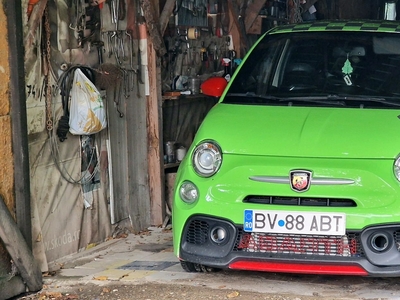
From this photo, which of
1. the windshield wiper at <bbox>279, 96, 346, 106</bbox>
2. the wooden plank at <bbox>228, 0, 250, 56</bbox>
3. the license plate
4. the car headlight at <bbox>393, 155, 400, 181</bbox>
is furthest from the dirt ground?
the wooden plank at <bbox>228, 0, 250, 56</bbox>

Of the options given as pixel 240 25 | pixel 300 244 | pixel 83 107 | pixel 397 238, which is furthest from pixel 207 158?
pixel 240 25

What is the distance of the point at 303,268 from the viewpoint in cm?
517

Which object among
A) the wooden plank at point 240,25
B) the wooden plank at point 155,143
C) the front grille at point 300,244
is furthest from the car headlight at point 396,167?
the wooden plank at point 240,25

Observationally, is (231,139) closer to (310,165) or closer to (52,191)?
(310,165)

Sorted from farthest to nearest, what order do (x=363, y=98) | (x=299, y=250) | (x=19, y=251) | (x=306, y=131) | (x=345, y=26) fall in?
(x=345, y=26)
(x=363, y=98)
(x=19, y=251)
(x=306, y=131)
(x=299, y=250)

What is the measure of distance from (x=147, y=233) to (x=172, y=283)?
2.19 meters

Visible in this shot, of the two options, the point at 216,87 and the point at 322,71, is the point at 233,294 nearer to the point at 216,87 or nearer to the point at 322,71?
the point at 216,87

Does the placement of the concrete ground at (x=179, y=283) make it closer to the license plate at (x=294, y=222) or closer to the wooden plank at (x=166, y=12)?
the license plate at (x=294, y=222)

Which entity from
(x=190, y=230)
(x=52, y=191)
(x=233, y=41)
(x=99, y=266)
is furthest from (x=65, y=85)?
(x=233, y=41)

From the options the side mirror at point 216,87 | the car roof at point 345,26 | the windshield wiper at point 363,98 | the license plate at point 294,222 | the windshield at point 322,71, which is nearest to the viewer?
the license plate at point 294,222

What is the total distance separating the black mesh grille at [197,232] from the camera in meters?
5.39

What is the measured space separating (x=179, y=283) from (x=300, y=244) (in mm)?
955

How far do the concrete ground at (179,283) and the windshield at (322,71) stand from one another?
1223mm

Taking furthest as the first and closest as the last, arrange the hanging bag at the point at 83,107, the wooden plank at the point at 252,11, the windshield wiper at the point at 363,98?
the wooden plank at the point at 252,11
the hanging bag at the point at 83,107
the windshield wiper at the point at 363,98
